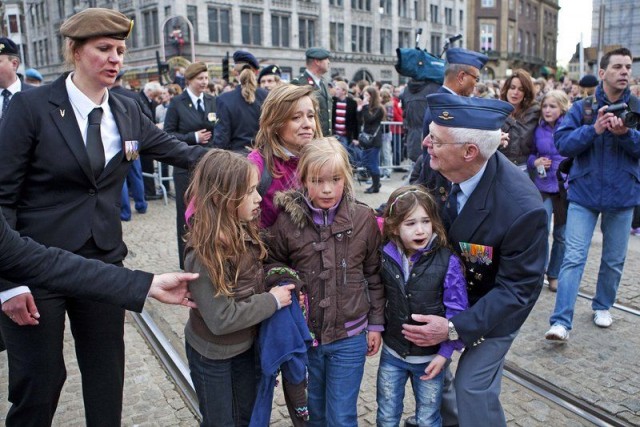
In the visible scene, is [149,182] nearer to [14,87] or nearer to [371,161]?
[371,161]

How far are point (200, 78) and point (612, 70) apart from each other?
A: 4437 mm

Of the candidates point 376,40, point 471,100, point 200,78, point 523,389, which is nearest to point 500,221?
point 471,100

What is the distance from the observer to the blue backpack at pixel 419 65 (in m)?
5.72

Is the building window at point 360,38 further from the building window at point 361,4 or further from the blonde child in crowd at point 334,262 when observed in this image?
the blonde child in crowd at point 334,262

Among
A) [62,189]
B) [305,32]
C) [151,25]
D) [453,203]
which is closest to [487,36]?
[305,32]

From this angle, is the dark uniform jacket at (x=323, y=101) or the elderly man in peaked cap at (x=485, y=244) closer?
the elderly man in peaked cap at (x=485, y=244)

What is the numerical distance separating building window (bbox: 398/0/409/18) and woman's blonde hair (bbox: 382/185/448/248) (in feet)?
194

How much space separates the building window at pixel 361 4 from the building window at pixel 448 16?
46.3 feet

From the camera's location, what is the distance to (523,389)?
12.3 feet

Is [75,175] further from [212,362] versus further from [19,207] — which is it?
[212,362]

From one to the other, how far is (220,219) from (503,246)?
4.20 ft

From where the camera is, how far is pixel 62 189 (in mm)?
2582

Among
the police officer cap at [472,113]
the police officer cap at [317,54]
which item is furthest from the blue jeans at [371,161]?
the police officer cap at [472,113]

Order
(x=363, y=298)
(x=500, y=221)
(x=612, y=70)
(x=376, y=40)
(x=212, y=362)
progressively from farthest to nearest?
(x=376, y=40)
(x=612, y=70)
(x=363, y=298)
(x=212, y=362)
(x=500, y=221)
